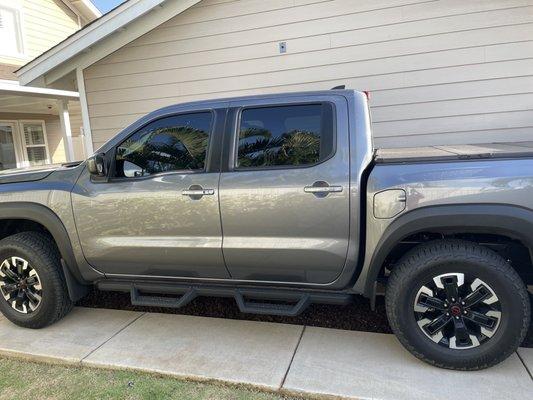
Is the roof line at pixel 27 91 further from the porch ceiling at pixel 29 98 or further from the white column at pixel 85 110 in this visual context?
the white column at pixel 85 110

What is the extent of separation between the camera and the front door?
329 cm

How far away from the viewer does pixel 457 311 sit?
9.34ft

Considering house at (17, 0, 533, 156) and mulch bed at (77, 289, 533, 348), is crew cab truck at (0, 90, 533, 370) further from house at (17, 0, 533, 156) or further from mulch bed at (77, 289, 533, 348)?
house at (17, 0, 533, 156)

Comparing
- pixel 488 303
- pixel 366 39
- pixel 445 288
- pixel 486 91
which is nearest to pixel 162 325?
pixel 445 288

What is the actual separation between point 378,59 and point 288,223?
3.31 m

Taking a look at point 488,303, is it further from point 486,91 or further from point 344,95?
point 486,91

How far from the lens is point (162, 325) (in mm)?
3848

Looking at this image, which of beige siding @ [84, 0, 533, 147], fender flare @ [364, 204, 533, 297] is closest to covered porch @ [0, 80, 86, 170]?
beige siding @ [84, 0, 533, 147]

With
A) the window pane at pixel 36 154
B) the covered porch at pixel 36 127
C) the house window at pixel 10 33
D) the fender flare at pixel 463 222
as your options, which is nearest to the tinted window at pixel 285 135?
the fender flare at pixel 463 222

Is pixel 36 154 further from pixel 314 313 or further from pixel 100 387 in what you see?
pixel 314 313

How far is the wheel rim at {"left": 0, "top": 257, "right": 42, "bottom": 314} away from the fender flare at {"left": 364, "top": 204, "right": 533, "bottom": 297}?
3.02 meters

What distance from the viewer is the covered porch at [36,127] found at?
31.6 ft

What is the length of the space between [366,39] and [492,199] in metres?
3.43

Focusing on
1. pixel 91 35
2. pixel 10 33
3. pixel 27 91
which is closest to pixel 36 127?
pixel 10 33
